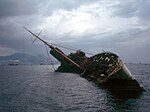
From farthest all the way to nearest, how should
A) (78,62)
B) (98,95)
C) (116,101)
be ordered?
(78,62) → (98,95) → (116,101)

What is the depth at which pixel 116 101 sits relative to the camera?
41.1m

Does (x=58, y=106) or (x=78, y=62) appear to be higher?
(x=78, y=62)

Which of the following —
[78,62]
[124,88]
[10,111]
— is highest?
[78,62]

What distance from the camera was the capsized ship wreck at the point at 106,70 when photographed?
49469mm

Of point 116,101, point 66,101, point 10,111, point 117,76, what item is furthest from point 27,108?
point 117,76

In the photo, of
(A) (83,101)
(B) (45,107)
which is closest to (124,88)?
(A) (83,101)

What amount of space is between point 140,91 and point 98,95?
938 centimetres

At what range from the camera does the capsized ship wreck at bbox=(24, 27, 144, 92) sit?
49.5 metres

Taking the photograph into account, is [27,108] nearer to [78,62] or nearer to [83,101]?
[83,101]

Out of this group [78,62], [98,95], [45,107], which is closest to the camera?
[45,107]

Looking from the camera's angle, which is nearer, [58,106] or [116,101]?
[58,106]

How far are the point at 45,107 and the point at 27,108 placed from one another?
2.81 m

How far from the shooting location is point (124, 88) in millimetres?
51906

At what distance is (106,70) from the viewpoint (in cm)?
7081
